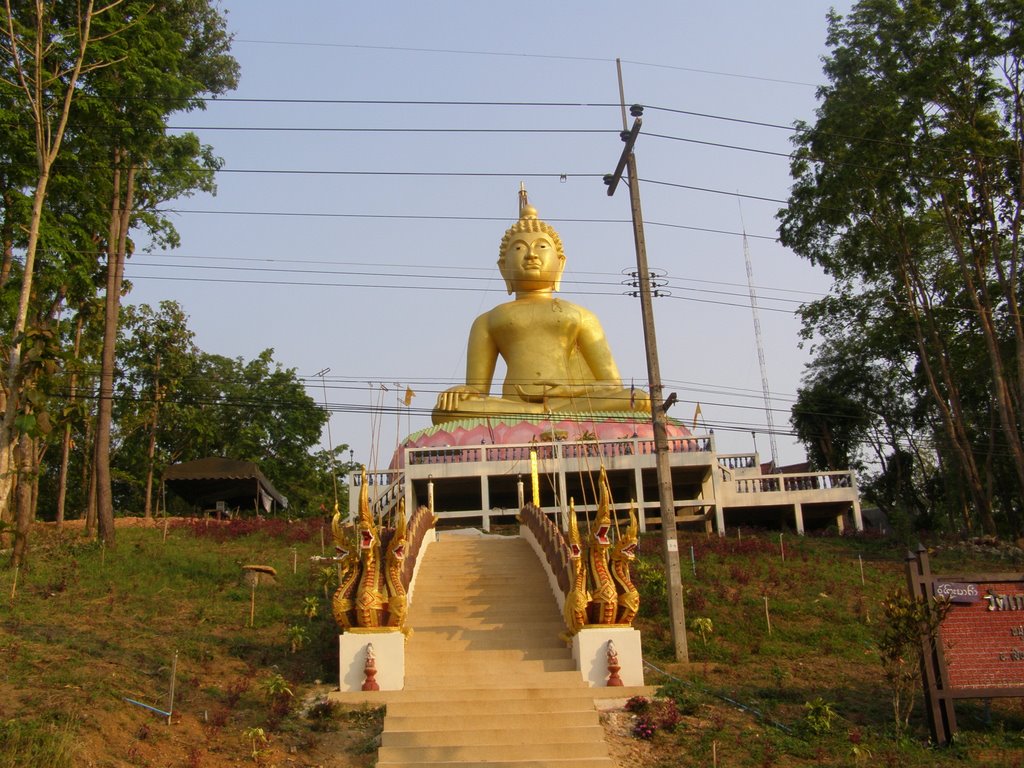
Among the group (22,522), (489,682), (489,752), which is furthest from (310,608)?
(22,522)

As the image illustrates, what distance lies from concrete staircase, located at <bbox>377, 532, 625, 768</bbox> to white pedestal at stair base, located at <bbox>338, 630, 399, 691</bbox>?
218 millimetres

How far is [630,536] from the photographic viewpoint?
1285 centimetres

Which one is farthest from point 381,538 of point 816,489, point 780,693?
point 816,489

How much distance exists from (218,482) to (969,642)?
66.3 ft

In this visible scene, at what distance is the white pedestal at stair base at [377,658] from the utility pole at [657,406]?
11.5 ft

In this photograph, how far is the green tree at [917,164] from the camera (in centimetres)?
1992

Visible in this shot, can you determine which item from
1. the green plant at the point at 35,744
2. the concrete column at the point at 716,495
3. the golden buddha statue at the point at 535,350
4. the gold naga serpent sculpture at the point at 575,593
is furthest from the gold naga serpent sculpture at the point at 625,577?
the golden buddha statue at the point at 535,350

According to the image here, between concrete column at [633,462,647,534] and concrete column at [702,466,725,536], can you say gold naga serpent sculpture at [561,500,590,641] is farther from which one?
concrete column at [702,466,725,536]

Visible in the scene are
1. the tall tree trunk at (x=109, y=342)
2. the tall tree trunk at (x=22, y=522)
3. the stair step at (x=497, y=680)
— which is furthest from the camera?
the tall tree trunk at (x=109, y=342)

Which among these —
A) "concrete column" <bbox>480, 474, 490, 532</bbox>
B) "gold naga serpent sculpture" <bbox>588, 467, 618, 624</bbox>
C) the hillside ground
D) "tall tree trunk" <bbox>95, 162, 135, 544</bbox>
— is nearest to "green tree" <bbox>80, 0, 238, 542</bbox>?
"tall tree trunk" <bbox>95, 162, 135, 544</bbox>

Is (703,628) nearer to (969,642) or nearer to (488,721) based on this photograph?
(969,642)

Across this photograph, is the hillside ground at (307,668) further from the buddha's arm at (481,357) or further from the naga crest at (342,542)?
the buddha's arm at (481,357)

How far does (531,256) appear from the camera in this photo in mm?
29281

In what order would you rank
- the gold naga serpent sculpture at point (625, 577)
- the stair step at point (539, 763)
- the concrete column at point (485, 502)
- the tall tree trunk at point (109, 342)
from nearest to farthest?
Answer: the stair step at point (539, 763) < the gold naga serpent sculpture at point (625, 577) < the tall tree trunk at point (109, 342) < the concrete column at point (485, 502)
